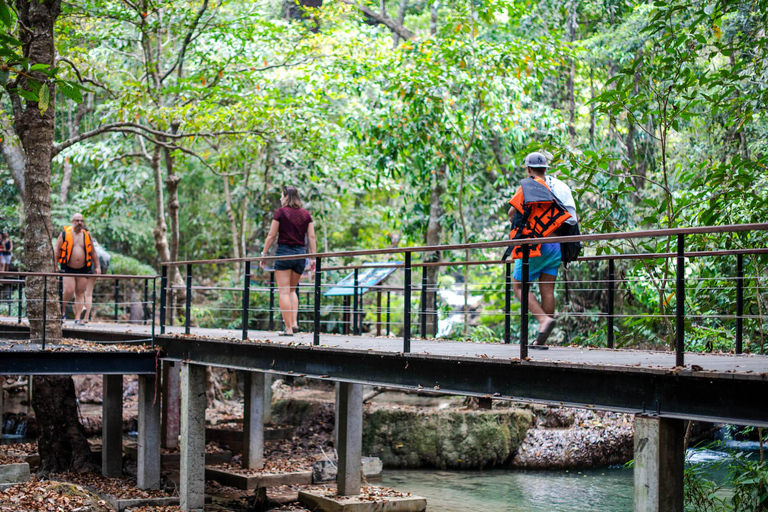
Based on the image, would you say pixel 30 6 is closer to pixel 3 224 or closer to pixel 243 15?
pixel 243 15

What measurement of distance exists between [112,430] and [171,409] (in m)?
2.69

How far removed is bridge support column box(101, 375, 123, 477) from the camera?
39.3ft

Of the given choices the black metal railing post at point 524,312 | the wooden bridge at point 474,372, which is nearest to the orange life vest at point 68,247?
the wooden bridge at point 474,372

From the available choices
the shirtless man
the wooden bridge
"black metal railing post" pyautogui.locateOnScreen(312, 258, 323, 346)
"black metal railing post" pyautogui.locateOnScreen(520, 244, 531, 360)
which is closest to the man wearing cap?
the wooden bridge

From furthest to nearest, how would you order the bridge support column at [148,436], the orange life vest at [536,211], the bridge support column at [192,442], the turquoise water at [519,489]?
the turquoise water at [519,489] < the bridge support column at [148,436] < the bridge support column at [192,442] < the orange life vest at [536,211]

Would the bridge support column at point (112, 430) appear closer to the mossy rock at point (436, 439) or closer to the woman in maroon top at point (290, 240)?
the woman in maroon top at point (290, 240)

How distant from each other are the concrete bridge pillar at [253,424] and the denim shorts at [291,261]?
343cm

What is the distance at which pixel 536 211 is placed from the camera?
709cm

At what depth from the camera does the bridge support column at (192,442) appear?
1064cm

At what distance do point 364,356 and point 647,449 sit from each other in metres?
3.22

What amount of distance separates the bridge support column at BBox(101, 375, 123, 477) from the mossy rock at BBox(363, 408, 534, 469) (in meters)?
4.99

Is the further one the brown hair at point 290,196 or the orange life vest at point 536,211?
the brown hair at point 290,196

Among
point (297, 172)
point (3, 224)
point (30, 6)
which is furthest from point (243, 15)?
point (3, 224)

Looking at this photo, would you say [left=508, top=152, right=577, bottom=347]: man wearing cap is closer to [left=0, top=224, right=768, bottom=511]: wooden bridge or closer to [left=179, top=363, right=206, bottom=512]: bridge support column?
[left=0, top=224, right=768, bottom=511]: wooden bridge
